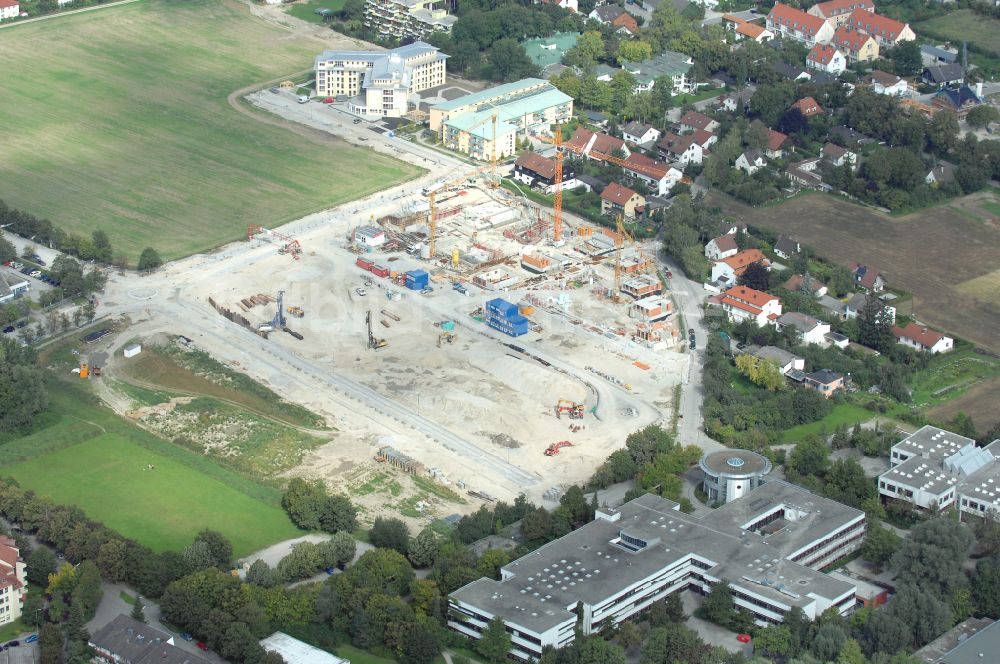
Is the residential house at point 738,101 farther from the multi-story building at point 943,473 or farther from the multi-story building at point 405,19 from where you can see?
the multi-story building at point 943,473

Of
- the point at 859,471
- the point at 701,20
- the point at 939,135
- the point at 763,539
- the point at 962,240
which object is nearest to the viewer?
the point at 763,539

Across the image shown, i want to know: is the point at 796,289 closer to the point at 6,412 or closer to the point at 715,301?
the point at 715,301

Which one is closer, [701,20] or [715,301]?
[715,301]

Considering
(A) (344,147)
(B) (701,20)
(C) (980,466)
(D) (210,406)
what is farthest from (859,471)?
(B) (701,20)

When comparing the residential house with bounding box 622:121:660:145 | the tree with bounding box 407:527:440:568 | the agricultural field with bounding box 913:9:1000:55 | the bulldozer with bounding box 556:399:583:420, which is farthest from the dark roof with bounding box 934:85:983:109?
the tree with bounding box 407:527:440:568

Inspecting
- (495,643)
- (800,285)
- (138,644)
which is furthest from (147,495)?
(800,285)

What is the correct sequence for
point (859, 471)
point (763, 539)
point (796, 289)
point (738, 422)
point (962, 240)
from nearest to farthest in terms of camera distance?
point (763, 539)
point (859, 471)
point (738, 422)
point (796, 289)
point (962, 240)
